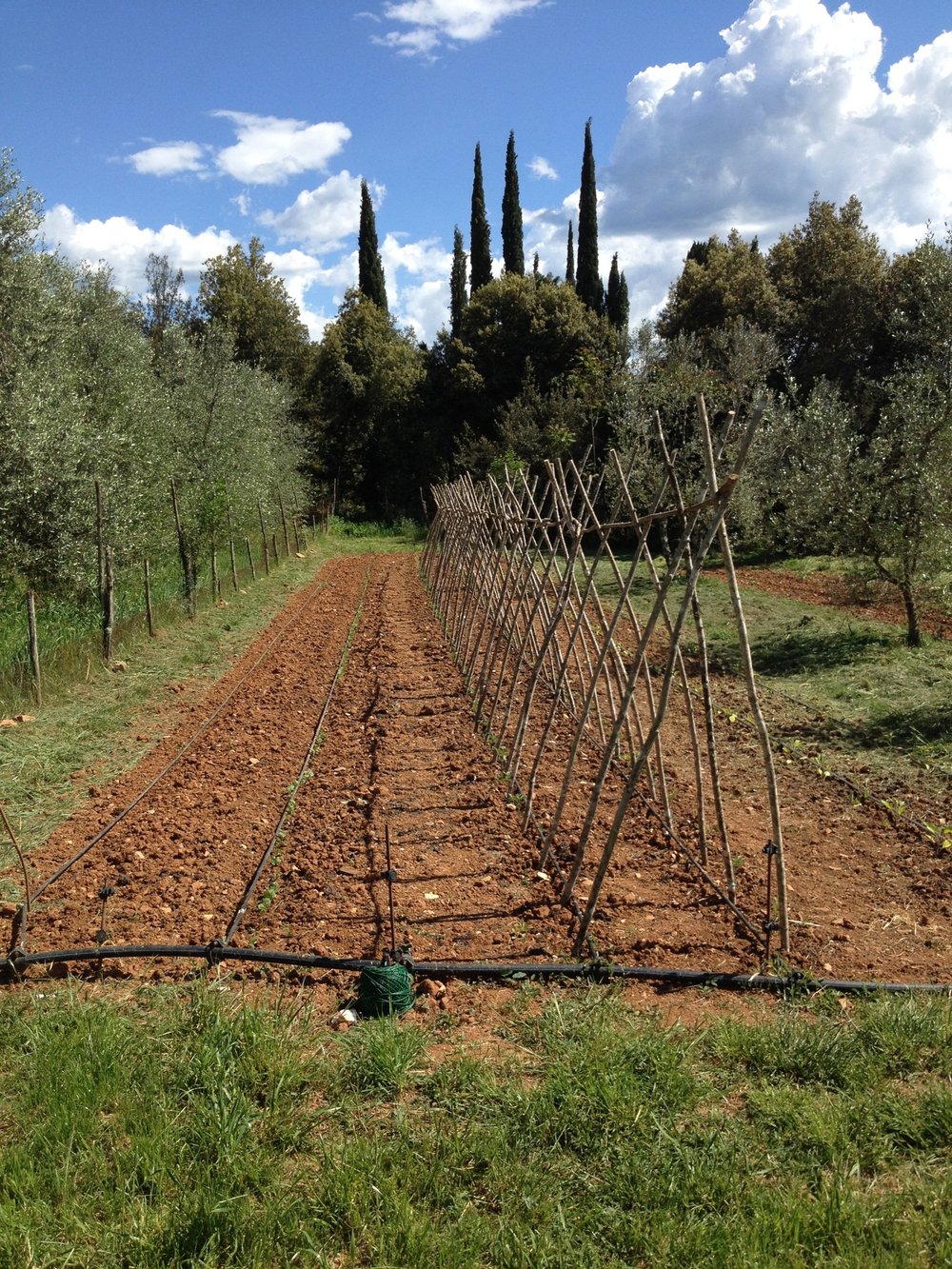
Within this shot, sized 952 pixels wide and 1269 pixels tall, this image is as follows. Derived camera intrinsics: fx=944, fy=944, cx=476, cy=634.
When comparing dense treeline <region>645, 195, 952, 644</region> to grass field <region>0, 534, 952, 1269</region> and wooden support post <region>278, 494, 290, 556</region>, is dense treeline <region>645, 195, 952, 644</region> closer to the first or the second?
grass field <region>0, 534, 952, 1269</region>

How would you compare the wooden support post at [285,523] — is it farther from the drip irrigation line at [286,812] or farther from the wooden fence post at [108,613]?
the wooden fence post at [108,613]

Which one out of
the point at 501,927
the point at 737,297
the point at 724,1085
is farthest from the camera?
the point at 737,297

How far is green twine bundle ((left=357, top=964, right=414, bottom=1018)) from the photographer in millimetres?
4543

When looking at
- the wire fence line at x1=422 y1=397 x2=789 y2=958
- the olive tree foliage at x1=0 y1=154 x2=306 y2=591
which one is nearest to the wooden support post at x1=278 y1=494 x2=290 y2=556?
the olive tree foliage at x1=0 y1=154 x2=306 y2=591

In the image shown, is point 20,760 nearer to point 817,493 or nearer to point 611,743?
point 611,743

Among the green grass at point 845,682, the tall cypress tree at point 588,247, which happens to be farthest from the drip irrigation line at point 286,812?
the tall cypress tree at point 588,247

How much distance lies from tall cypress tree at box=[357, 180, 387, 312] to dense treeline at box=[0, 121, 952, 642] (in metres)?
0.10

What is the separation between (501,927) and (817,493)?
30.7 ft

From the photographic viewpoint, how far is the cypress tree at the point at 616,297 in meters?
41.8

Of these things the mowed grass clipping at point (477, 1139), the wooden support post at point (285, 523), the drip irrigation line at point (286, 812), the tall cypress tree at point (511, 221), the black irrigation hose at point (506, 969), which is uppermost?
the tall cypress tree at point (511, 221)

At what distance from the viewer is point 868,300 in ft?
86.6

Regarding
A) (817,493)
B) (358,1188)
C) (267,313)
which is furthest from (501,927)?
(267,313)

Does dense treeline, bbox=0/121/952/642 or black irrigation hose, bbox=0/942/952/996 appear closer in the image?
black irrigation hose, bbox=0/942/952/996

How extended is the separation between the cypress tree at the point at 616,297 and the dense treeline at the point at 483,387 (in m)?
0.15
